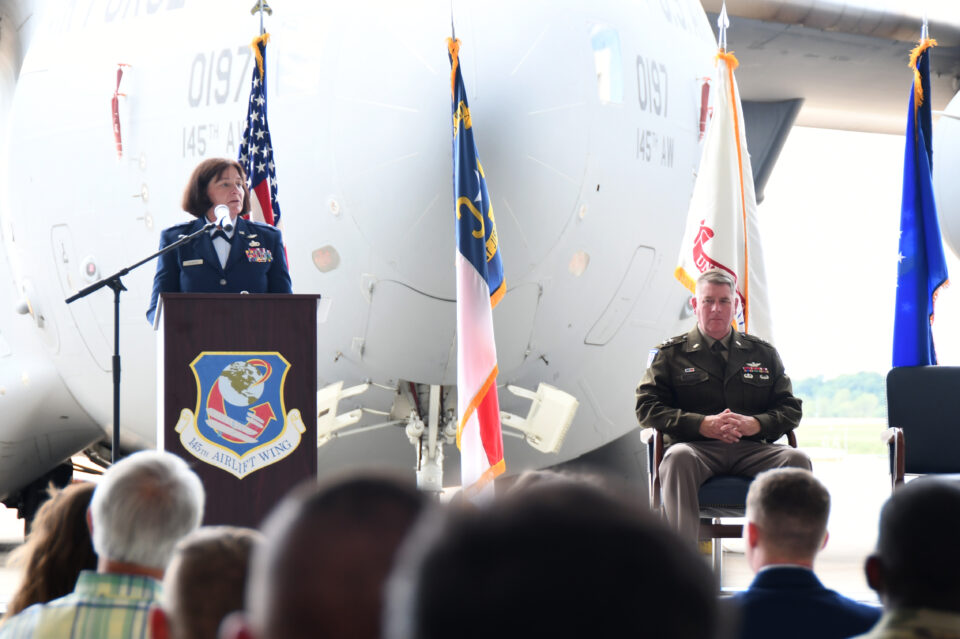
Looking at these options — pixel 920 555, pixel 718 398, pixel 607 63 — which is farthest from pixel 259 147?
pixel 920 555

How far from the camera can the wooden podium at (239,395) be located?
306 cm

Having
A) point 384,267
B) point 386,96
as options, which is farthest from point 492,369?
point 386,96

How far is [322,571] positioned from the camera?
727mm

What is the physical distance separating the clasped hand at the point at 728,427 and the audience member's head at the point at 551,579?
3367mm

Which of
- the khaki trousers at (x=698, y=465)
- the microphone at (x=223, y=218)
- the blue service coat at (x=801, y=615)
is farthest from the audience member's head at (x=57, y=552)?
the khaki trousers at (x=698, y=465)

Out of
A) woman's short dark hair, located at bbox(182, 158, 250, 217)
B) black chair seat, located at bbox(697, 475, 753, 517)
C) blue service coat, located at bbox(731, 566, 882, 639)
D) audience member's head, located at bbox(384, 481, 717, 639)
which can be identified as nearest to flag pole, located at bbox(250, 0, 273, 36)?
woman's short dark hair, located at bbox(182, 158, 250, 217)

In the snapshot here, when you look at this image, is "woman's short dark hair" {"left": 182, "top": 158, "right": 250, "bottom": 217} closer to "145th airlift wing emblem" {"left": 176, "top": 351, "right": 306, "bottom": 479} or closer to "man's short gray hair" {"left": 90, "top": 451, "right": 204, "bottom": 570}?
"145th airlift wing emblem" {"left": 176, "top": 351, "right": 306, "bottom": 479}

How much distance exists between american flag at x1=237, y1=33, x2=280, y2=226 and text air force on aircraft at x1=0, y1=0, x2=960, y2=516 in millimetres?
84

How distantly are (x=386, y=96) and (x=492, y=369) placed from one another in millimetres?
1087

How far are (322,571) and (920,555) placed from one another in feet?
2.69

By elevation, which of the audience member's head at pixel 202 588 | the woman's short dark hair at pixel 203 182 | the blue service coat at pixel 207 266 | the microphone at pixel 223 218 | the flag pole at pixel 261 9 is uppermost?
the flag pole at pixel 261 9

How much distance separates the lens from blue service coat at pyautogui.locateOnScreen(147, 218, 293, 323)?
12.0 ft

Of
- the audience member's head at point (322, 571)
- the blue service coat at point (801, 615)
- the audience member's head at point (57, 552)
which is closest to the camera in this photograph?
the audience member's head at point (322, 571)

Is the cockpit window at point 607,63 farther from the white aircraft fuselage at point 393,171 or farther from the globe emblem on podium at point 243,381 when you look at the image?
the globe emblem on podium at point 243,381
